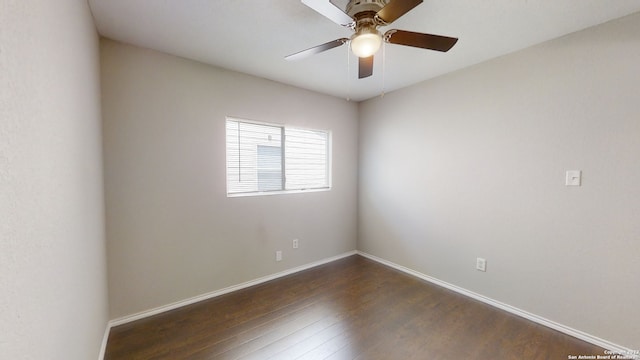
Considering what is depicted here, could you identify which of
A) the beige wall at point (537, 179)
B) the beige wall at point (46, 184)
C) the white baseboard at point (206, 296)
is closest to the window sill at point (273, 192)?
the white baseboard at point (206, 296)

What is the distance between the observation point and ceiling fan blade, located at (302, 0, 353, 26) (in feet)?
4.07

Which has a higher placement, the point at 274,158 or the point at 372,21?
the point at 372,21

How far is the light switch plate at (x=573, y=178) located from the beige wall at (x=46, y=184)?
310cm

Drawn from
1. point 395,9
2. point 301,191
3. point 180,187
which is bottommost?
point 301,191

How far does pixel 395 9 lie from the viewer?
1308mm

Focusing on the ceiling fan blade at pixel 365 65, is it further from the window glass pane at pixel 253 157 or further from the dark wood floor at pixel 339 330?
the dark wood floor at pixel 339 330

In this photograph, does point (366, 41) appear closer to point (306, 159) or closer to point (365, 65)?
point (365, 65)

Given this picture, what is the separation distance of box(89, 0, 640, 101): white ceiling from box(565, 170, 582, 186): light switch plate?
1112mm

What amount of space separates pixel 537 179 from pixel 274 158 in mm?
2661

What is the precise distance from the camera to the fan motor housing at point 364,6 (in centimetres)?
135

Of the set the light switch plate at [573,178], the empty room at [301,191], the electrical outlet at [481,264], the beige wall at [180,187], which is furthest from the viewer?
the electrical outlet at [481,264]

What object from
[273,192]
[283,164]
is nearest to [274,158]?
[283,164]

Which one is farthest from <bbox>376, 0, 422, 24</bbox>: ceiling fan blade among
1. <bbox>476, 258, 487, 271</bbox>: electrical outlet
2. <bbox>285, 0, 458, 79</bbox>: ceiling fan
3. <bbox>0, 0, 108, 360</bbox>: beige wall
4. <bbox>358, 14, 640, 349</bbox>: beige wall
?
<bbox>476, 258, 487, 271</bbox>: electrical outlet

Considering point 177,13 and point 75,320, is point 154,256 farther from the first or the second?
point 177,13
